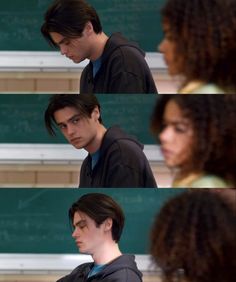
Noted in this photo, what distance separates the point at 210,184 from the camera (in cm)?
124

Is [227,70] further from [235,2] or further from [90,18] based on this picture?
[90,18]

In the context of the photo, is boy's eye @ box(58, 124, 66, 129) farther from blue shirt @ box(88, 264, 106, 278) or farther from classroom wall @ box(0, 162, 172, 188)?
blue shirt @ box(88, 264, 106, 278)

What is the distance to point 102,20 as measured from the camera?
1.42 m

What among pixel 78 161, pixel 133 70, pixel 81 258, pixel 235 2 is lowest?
pixel 81 258

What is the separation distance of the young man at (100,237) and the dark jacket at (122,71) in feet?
0.67

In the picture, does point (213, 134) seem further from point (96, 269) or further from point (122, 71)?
point (96, 269)

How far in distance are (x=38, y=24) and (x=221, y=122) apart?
435 millimetres

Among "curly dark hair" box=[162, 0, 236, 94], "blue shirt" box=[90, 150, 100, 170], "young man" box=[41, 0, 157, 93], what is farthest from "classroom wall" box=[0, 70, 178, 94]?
"curly dark hair" box=[162, 0, 236, 94]

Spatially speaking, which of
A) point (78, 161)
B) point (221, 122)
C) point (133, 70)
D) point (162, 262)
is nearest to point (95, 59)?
point (133, 70)

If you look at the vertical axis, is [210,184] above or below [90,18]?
below

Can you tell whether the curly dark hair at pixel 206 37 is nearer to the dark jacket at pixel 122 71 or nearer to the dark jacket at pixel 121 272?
the dark jacket at pixel 122 71

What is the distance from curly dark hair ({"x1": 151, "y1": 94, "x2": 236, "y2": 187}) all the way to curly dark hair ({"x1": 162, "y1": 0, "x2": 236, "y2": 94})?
0.05 meters

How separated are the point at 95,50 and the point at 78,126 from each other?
0.48 feet

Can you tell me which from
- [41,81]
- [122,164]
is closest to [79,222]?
[122,164]
